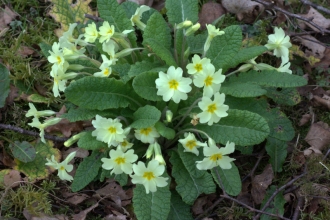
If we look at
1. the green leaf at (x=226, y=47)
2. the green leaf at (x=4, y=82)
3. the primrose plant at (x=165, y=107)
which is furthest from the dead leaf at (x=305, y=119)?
the green leaf at (x=4, y=82)

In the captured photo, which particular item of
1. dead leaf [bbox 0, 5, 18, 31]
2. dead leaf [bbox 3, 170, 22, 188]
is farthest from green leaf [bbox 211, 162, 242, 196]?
dead leaf [bbox 0, 5, 18, 31]

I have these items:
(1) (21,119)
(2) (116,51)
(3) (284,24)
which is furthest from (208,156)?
(3) (284,24)

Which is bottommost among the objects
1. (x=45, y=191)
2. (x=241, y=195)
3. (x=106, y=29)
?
(x=241, y=195)

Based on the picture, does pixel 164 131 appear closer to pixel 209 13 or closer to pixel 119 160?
pixel 119 160

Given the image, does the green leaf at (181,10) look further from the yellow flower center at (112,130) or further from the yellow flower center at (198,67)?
the yellow flower center at (112,130)

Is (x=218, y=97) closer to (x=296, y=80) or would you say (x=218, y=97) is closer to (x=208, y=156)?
(x=208, y=156)

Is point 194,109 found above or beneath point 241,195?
above
